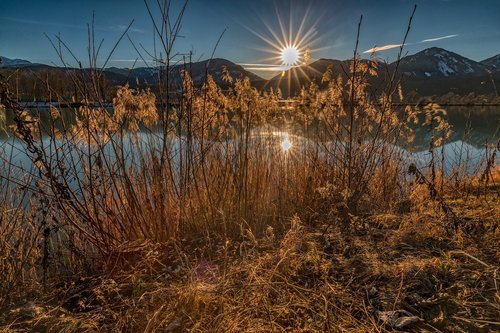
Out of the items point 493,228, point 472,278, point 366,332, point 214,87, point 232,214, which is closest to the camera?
point 366,332

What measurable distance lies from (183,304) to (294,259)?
2.90 feet

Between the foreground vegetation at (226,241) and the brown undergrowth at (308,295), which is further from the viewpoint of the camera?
the foreground vegetation at (226,241)

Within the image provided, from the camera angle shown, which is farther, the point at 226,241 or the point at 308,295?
the point at 226,241

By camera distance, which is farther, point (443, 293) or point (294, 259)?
point (294, 259)

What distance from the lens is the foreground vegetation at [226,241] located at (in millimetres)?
1927

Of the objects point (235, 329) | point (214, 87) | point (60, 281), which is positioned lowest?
point (60, 281)

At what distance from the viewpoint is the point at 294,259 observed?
2.54 meters

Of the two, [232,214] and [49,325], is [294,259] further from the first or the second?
[49,325]

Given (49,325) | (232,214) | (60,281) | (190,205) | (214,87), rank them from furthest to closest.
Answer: (214,87), (232,214), (190,205), (60,281), (49,325)

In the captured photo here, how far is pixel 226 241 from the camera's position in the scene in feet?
7.73

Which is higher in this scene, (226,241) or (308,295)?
(226,241)

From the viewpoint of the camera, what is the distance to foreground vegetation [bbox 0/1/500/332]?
1927mm

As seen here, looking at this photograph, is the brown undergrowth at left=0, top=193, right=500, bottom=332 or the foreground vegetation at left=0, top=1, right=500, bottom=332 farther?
the foreground vegetation at left=0, top=1, right=500, bottom=332

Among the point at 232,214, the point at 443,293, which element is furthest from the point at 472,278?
the point at 232,214
